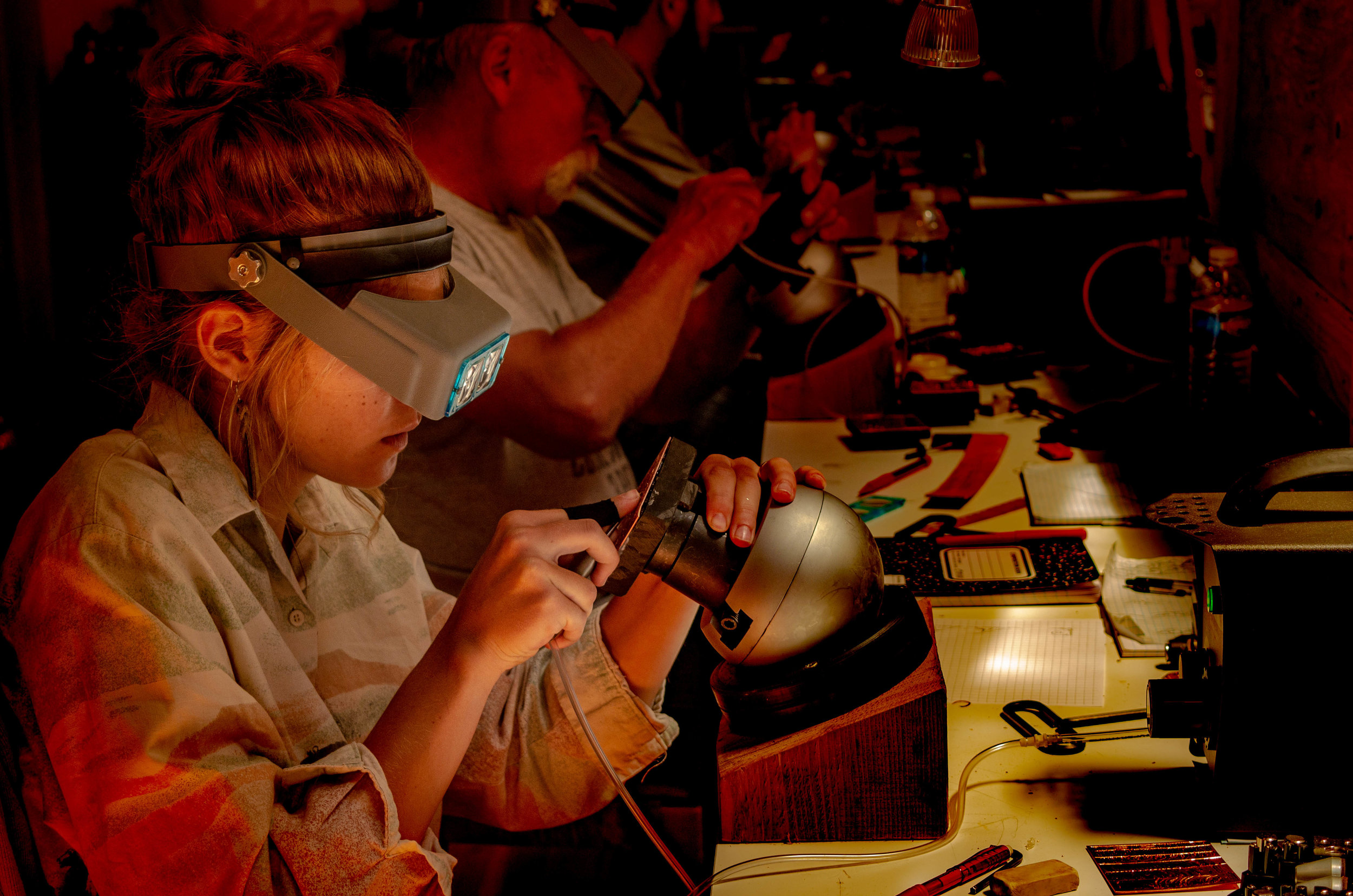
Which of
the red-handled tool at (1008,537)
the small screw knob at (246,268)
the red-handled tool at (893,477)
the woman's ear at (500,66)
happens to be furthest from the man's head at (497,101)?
the small screw knob at (246,268)

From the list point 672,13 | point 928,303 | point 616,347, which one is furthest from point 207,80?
point 672,13

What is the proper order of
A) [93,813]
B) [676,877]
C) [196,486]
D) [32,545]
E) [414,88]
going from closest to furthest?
[93,813]
[32,545]
[196,486]
[676,877]
[414,88]

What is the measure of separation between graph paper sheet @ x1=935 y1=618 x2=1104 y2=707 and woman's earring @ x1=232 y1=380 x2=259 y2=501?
2.96 feet

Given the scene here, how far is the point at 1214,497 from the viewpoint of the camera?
1.13m

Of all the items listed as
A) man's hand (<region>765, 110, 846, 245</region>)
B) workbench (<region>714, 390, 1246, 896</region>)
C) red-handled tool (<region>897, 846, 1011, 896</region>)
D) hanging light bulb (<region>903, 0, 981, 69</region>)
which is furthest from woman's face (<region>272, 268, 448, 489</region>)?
man's hand (<region>765, 110, 846, 245</region>)

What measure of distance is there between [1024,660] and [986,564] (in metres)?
0.31

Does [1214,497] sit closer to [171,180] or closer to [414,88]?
[171,180]

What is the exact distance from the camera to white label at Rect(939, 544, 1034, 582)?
1.72 m

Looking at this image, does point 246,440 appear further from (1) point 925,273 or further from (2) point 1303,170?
(1) point 925,273

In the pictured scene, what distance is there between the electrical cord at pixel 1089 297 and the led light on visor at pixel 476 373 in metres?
2.13

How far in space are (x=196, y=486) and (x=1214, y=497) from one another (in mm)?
1112

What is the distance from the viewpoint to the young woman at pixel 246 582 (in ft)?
2.97

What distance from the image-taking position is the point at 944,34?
7.46ft

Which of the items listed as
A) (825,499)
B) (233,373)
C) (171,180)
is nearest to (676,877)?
(825,499)
